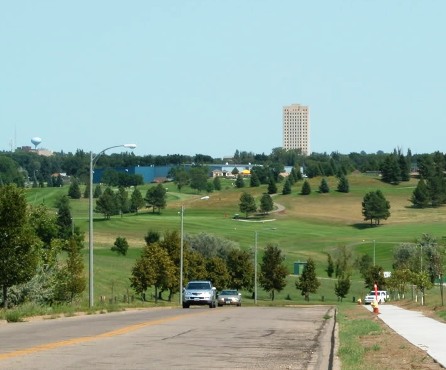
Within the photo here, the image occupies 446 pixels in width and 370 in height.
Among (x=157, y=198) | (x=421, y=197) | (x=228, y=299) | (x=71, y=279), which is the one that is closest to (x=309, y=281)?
(x=228, y=299)

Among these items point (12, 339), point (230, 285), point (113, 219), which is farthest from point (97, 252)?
point (12, 339)

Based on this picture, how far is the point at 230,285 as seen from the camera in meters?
98.3

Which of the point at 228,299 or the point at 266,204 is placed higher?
the point at 266,204

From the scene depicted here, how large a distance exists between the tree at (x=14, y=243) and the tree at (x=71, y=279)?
11.8m

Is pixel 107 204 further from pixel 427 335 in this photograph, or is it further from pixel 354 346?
pixel 354 346

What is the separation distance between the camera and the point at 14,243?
4025 cm

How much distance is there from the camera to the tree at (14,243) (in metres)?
39.9

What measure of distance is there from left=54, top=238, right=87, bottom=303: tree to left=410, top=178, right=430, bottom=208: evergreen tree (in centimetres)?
12619

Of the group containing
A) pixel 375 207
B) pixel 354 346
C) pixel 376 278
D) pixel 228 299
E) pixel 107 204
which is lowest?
pixel 376 278

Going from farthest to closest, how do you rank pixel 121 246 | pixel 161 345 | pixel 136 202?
pixel 136 202 → pixel 121 246 → pixel 161 345

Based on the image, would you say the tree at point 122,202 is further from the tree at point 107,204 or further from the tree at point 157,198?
the tree at point 157,198

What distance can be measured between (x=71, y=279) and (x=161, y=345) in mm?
38269

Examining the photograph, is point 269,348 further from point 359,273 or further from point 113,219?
point 113,219

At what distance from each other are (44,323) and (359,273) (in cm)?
10413
